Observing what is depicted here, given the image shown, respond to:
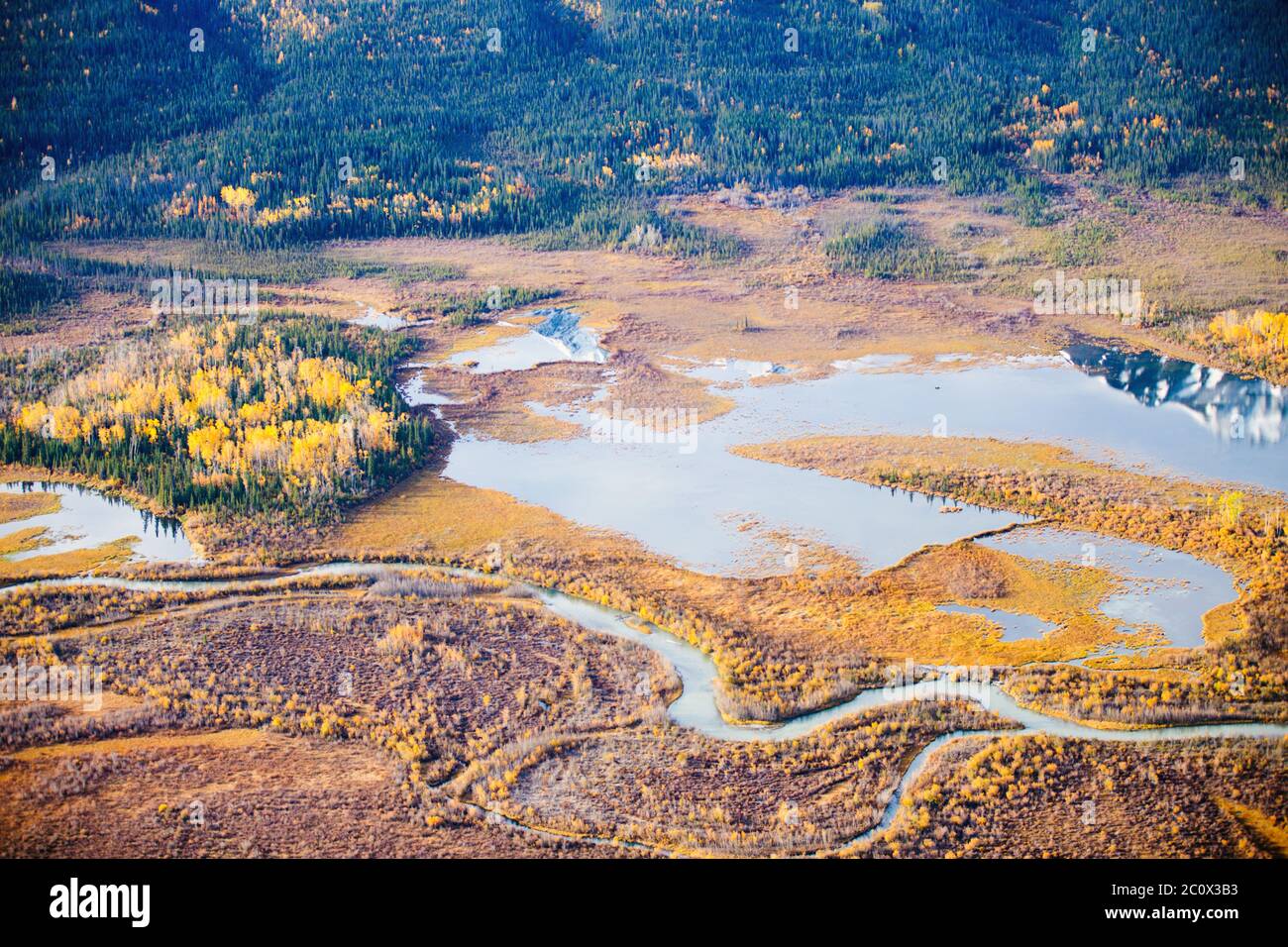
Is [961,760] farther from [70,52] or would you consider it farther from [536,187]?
[70,52]

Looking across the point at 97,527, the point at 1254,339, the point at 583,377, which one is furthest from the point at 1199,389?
the point at 97,527

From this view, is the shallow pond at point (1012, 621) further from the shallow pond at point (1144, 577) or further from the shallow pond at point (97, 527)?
the shallow pond at point (97, 527)

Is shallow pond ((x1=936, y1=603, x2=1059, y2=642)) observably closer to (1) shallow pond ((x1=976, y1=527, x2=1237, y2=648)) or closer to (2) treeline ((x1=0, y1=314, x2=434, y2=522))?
(1) shallow pond ((x1=976, y1=527, x2=1237, y2=648))

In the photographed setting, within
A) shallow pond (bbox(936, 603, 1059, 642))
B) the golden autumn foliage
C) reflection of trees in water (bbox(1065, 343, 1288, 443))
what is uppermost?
the golden autumn foliage

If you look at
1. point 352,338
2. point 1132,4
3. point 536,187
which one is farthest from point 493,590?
point 1132,4

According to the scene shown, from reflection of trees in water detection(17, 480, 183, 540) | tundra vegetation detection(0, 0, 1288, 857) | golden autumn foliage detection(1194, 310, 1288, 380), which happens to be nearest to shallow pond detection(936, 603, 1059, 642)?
tundra vegetation detection(0, 0, 1288, 857)

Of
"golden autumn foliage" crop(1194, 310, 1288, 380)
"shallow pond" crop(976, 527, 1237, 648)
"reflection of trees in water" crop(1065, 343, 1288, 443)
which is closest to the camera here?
"shallow pond" crop(976, 527, 1237, 648)
